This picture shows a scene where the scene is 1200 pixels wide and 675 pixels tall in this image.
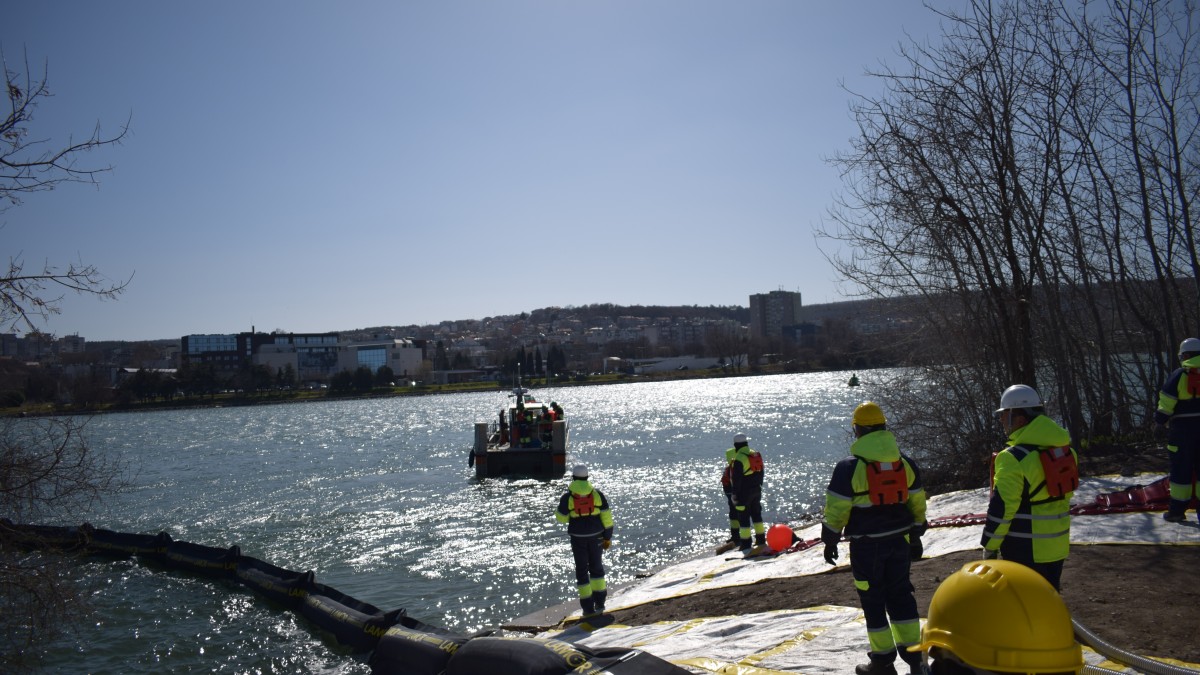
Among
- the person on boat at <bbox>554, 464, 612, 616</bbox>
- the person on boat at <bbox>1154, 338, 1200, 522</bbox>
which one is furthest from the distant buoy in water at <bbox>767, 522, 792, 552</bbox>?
the person on boat at <bbox>1154, 338, 1200, 522</bbox>

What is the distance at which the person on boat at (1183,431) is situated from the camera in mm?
8195

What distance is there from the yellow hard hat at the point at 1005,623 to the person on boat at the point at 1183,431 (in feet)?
23.3

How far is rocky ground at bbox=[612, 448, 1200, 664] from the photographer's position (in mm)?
5695

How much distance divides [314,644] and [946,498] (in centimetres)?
985

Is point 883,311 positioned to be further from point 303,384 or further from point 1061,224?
point 303,384

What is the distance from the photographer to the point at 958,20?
580 inches

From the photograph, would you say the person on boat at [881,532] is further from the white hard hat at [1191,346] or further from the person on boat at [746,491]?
the person on boat at [746,491]

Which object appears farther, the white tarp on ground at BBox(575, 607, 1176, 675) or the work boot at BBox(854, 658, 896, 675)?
the white tarp on ground at BBox(575, 607, 1176, 675)

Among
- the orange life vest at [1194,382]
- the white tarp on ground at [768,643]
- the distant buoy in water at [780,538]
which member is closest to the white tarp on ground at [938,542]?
the distant buoy in water at [780,538]

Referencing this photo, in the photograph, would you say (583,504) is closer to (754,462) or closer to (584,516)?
(584,516)

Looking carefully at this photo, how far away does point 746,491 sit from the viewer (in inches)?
504

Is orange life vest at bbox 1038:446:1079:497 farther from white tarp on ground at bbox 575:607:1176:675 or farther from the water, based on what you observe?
the water

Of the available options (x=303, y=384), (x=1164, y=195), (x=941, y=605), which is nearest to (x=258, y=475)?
(x=1164, y=195)

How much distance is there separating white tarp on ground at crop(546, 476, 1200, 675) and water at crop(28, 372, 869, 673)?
349 cm
